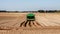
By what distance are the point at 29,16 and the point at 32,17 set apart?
2.07ft

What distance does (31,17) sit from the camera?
35.2 m

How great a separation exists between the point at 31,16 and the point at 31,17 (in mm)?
220

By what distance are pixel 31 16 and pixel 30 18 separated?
2.12 feet

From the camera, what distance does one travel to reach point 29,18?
114 ft

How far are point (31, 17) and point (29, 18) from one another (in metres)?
0.58

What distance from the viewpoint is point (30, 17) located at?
1383 inches

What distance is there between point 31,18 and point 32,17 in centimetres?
38

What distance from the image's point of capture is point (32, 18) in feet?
115

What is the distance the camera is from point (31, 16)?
35312 mm

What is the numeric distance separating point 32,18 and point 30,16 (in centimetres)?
58

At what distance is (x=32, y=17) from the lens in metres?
35.2

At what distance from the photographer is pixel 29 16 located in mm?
35281

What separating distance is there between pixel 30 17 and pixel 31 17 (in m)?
→ 0.22

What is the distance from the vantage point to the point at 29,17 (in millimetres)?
35125
